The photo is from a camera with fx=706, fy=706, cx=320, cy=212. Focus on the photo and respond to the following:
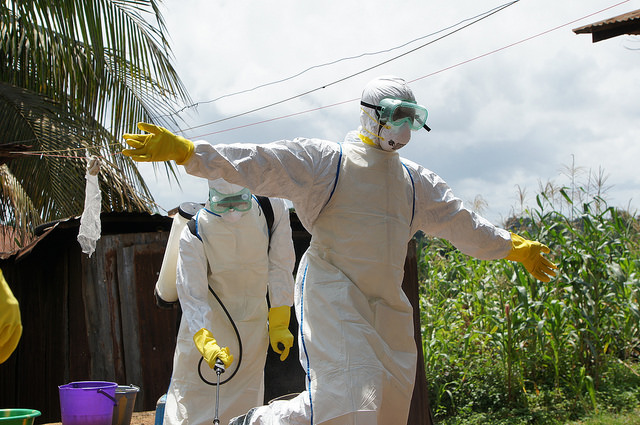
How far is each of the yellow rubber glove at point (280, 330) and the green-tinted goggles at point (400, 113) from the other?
4.59ft

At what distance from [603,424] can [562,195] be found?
214cm

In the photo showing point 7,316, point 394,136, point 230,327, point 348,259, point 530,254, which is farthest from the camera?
point 230,327

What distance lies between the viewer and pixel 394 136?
10.6 feet

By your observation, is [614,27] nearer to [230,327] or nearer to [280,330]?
[280,330]

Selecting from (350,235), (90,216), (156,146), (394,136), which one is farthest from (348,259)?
(90,216)

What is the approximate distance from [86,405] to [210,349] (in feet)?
3.66

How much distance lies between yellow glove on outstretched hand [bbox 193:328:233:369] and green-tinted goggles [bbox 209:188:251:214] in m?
0.70

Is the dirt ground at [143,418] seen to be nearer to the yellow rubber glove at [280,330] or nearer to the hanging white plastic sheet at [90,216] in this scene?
the hanging white plastic sheet at [90,216]

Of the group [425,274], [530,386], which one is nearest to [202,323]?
[530,386]

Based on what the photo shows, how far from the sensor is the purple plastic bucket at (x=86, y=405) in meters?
4.18

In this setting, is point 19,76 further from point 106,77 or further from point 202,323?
point 202,323

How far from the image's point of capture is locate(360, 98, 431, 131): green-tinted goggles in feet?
10.5

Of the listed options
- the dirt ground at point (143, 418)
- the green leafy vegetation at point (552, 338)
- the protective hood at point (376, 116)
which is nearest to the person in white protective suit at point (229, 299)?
the protective hood at point (376, 116)

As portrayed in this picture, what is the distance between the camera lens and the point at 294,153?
10.1 ft
